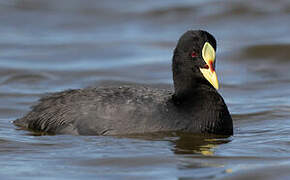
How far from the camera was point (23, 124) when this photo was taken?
371 inches

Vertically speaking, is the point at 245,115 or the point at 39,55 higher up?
the point at 39,55

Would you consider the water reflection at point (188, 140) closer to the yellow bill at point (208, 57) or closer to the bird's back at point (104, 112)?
the bird's back at point (104, 112)

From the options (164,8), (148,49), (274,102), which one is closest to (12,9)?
(164,8)

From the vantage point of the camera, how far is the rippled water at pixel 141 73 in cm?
764

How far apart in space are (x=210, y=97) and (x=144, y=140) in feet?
3.37

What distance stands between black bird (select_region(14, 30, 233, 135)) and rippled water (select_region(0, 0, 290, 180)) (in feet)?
0.51

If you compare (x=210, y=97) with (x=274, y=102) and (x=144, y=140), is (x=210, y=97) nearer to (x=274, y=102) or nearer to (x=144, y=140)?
(x=144, y=140)

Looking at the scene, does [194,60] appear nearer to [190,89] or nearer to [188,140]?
[190,89]

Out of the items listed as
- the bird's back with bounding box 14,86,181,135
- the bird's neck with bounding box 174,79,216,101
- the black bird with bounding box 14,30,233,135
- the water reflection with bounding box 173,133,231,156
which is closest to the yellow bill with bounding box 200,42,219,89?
the black bird with bounding box 14,30,233,135

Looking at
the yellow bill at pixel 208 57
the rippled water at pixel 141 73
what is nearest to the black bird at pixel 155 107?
the yellow bill at pixel 208 57

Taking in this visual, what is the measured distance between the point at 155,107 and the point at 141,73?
15.2 ft

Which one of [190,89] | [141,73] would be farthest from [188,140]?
[141,73]

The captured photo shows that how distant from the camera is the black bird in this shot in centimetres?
852

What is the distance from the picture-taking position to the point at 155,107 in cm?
857
